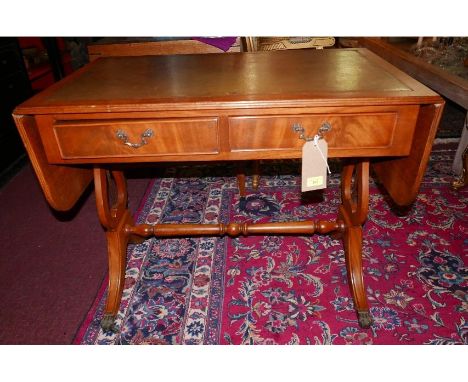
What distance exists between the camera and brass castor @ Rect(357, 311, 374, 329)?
56.9 inches

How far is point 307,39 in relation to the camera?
279 centimetres

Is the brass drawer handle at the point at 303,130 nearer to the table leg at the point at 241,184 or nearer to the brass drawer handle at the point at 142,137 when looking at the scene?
the brass drawer handle at the point at 142,137

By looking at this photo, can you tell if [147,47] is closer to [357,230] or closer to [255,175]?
[255,175]

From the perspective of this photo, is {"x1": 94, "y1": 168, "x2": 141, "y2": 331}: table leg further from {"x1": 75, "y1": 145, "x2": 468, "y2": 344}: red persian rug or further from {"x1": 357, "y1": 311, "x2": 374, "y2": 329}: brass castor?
{"x1": 357, "y1": 311, "x2": 374, "y2": 329}: brass castor

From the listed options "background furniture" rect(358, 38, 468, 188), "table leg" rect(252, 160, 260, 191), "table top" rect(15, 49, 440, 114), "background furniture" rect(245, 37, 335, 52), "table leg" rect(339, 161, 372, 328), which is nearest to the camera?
"table top" rect(15, 49, 440, 114)

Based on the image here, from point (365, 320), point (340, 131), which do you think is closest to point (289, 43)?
point (340, 131)

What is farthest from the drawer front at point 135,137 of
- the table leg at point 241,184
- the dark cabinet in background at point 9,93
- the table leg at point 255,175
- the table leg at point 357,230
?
the dark cabinet in background at point 9,93

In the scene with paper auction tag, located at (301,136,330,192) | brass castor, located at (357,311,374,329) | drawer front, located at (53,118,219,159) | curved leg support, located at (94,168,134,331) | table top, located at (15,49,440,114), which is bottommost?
brass castor, located at (357,311,374,329)

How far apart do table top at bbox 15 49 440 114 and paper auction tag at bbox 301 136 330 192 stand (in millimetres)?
131

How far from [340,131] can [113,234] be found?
112 cm

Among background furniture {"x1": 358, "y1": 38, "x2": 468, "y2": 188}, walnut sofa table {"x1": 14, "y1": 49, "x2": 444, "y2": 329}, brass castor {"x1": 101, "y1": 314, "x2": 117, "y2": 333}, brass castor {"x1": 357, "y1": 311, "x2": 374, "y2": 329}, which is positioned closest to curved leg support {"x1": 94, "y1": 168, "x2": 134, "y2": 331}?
brass castor {"x1": 101, "y1": 314, "x2": 117, "y2": 333}

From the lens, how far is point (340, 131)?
3.67 feet
